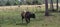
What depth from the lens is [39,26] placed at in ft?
44.4

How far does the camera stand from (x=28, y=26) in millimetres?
13555

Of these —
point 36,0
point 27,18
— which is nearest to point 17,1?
point 36,0

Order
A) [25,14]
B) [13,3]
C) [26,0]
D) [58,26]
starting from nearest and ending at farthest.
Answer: [58,26]
[25,14]
[13,3]
[26,0]

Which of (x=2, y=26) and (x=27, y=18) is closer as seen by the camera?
(x=2, y=26)

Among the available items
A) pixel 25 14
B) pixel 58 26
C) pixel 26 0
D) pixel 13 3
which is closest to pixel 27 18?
pixel 25 14

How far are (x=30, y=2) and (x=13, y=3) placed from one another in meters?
5.04

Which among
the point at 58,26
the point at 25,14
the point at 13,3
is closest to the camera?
the point at 58,26

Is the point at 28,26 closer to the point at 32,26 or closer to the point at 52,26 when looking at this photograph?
the point at 32,26

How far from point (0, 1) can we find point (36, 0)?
10282 millimetres

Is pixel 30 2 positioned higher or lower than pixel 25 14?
lower

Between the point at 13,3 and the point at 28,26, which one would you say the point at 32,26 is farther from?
the point at 13,3

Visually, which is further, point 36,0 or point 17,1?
point 36,0

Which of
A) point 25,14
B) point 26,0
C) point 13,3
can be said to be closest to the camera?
point 25,14

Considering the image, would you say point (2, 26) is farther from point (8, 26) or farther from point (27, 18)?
point (27, 18)
